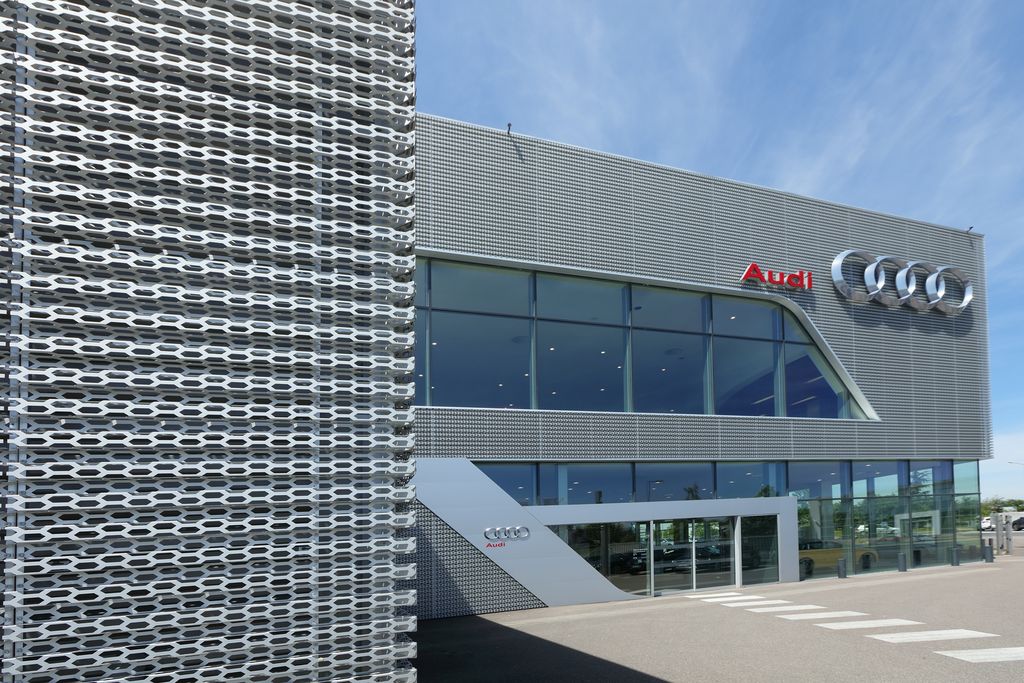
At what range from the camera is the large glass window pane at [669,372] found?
830 inches

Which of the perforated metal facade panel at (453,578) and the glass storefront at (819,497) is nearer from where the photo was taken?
the perforated metal facade panel at (453,578)

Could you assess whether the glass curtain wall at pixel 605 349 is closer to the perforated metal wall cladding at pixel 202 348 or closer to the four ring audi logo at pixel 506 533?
the four ring audi logo at pixel 506 533

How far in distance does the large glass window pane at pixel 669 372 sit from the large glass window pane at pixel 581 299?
852mm

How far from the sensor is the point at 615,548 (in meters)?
19.8

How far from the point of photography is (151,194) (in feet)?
15.7

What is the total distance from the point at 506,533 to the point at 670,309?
289 inches

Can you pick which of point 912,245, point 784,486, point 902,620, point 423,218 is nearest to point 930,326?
point 912,245

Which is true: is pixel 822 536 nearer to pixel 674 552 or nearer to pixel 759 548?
pixel 759 548

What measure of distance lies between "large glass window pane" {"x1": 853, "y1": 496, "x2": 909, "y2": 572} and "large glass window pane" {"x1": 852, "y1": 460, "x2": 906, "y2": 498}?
0.64 feet

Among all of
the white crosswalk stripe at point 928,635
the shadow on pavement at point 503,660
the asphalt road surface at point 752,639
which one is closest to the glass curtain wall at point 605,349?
the asphalt road surface at point 752,639

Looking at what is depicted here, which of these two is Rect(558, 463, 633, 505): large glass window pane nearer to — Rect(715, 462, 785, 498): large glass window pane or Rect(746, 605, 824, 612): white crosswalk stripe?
Rect(715, 462, 785, 498): large glass window pane

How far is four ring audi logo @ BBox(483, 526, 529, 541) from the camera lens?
1806 centimetres

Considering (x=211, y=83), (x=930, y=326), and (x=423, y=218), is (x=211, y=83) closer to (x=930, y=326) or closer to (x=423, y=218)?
(x=423, y=218)

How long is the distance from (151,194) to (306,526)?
2040mm
